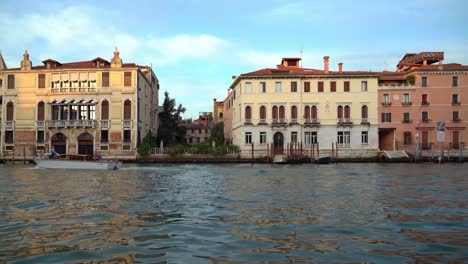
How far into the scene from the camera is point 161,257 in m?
5.54

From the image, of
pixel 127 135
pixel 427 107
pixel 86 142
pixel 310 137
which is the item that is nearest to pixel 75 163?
pixel 127 135

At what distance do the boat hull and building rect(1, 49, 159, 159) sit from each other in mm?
11443

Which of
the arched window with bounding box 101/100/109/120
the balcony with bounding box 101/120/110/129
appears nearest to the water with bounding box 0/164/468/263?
the balcony with bounding box 101/120/110/129

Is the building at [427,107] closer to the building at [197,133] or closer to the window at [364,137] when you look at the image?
the window at [364,137]

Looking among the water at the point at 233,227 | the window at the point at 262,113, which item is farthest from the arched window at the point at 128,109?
Answer: the water at the point at 233,227

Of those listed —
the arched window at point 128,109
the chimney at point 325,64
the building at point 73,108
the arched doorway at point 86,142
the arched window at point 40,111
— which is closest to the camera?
the building at point 73,108

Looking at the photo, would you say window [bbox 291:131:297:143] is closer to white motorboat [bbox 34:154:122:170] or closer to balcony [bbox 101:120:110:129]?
balcony [bbox 101:120:110:129]

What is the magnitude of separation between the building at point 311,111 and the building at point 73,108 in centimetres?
1035

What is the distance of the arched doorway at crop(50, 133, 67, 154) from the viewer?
38.6 metres

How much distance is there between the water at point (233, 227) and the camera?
5.67 m

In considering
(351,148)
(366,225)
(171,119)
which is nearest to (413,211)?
(366,225)

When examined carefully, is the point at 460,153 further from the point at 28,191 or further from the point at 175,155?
the point at 28,191

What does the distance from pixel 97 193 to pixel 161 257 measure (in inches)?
323

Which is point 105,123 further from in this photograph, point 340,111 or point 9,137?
point 340,111
